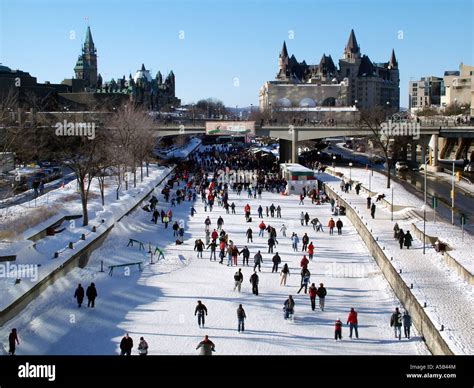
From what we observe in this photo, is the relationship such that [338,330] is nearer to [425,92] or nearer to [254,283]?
[254,283]

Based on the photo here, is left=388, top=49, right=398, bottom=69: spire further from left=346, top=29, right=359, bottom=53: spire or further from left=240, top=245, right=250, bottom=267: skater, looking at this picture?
left=240, top=245, right=250, bottom=267: skater

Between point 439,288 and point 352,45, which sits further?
point 352,45

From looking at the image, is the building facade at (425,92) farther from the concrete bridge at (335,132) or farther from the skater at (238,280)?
the skater at (238,280)

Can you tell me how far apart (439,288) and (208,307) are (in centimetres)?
574

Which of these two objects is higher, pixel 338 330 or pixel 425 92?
pixel 425 92

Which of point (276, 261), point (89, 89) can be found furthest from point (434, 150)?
point (89, 89)

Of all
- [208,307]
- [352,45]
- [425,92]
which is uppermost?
[352,45]

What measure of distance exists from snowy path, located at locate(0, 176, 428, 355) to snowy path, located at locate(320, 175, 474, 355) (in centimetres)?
74

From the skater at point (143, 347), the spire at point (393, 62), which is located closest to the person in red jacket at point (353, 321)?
the skater at point (143, 347)

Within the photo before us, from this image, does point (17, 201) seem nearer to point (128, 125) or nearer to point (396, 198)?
point (128, 125)

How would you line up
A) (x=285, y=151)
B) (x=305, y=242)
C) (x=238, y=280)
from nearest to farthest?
1. (x=238, y=280)
2. (x=305, y=242)
3. (x=285, y=151)

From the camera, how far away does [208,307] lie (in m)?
16.6

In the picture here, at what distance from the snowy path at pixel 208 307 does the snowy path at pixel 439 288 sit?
29.3 inches

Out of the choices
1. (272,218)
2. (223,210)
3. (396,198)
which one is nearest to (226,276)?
(272,218)
